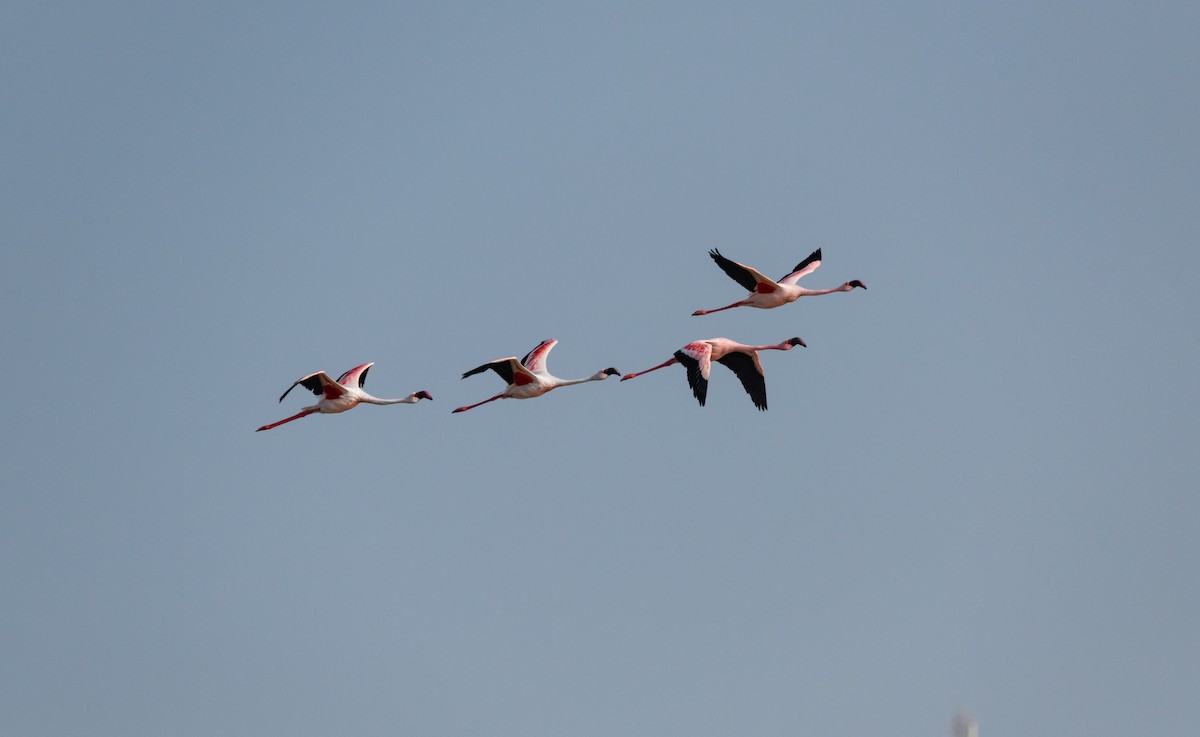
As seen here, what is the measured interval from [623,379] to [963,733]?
97.0 feet

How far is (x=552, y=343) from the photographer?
3388 centimetres

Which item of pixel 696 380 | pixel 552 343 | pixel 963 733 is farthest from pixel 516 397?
pixel 963 733

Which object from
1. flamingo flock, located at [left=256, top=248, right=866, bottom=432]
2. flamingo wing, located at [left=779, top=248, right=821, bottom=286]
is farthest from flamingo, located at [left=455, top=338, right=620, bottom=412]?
flamingo wing, located at [left=779, top=248, right=821, bottom=286]

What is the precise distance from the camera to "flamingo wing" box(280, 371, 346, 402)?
1223 inches

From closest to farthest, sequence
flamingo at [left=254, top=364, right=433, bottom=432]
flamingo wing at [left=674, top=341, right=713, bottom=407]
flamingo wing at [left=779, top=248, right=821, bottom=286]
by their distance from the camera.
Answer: flamingo wing at [left=674, top=341, right=713, bottom=407] < flamingo at [left=254, top=364, right=433, bottom=432] < flamingo wing at [left=779, top=248, right=821, bottom=286]

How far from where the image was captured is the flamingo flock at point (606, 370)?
31094mm

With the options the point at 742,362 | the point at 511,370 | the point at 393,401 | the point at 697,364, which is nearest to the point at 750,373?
the point at 742,362

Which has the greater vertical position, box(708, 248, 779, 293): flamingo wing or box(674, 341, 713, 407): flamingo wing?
box(708, 248, 779, 293): flamingo wing

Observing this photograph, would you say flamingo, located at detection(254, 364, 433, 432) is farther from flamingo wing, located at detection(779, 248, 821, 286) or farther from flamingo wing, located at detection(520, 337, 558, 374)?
flamingo wing, located at detection(779, 248, 821, 286)

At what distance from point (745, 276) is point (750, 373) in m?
2.15

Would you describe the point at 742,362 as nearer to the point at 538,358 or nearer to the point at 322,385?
the point at 538,358

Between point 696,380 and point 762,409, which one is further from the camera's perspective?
point 762,409

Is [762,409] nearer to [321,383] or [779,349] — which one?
[779,349]

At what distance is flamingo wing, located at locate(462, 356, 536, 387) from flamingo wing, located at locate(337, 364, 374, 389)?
2.97 m
